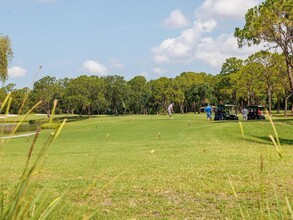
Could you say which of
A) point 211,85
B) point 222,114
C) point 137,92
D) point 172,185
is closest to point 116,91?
point 137,92

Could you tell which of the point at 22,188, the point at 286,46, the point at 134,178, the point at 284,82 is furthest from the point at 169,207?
the point at 284,82

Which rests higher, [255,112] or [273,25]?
[273,25]

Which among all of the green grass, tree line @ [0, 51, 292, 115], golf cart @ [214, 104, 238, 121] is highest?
tree line @ [0, 51, 292, 115]

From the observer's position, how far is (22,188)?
5.47ft

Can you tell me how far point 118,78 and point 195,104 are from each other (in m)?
21.7

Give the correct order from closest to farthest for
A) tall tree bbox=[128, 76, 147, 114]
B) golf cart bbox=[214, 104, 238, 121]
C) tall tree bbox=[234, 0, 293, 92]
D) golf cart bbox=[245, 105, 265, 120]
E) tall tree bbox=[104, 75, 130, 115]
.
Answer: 1. tall tree bbox=[234, 0, 293, 92]
2. golf cart bbox=[245, 105, 265, 120]
3. golf cart bbox=[214, 104, 238, 121]
4. tall tree bbox=[104, 75, 130, 115]
5. tall tree bbox=[128, 76, 147, 114]

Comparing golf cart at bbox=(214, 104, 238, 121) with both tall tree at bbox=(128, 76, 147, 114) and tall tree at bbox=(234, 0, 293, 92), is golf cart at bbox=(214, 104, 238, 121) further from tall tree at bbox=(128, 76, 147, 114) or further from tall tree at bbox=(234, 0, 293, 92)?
tall tree at bbox=(128, 76, 147, 114)

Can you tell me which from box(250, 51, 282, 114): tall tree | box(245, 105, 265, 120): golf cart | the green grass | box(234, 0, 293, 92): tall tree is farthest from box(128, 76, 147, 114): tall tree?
the green grass

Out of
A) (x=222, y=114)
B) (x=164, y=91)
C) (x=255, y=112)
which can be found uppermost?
(x=164, y=91)

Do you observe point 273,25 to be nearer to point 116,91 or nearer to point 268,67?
point 268,67

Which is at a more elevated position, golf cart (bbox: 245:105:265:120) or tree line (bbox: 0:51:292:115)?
tree line (bbox: 0:51:292:115)

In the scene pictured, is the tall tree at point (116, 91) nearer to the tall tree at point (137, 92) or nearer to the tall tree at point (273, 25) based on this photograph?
the tall tree at point (137, 92)

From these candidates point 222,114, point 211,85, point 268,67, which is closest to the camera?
point 222,114

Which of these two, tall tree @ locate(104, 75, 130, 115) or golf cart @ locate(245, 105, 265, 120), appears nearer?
golf cart @ locate(245, 105, 265, 120)
